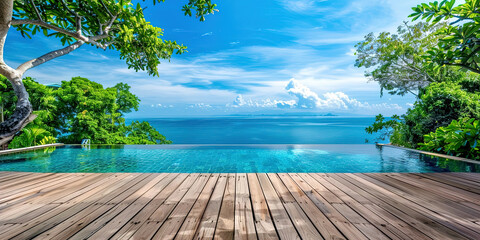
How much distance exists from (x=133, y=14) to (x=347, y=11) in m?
14.4

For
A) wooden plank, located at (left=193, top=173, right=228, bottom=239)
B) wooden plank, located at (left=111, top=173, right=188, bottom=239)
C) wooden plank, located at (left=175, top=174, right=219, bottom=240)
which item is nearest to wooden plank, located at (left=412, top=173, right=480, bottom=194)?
wooden plank, located at (left=193, top=173, right=228, bottom=239)

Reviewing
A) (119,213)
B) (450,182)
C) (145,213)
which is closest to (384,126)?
(450,182)

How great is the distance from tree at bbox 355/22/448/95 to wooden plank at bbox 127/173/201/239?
427 inches

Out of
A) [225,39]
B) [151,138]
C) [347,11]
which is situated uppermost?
[225,39]

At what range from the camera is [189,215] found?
1739mm

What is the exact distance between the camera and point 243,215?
174 centimetres

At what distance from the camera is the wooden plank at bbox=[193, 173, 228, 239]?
1.44m

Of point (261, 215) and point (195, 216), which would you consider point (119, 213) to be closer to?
point (195, 216)

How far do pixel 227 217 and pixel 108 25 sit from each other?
13.8 feet

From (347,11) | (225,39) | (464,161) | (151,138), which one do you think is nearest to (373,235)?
(464,161)

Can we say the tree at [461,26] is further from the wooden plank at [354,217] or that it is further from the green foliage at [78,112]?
the green foliage at [78,112]

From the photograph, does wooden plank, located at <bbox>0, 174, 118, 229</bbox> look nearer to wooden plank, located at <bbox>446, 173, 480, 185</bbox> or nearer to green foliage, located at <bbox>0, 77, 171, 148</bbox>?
wooden plank, located at <bbox>446, 173, 480, 185</bbox>

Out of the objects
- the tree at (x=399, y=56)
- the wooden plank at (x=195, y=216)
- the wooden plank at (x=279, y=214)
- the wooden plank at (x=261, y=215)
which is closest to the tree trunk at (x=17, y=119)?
the wooden plank at (x=195, y=216)

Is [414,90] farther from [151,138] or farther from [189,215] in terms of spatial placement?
[151,138]
